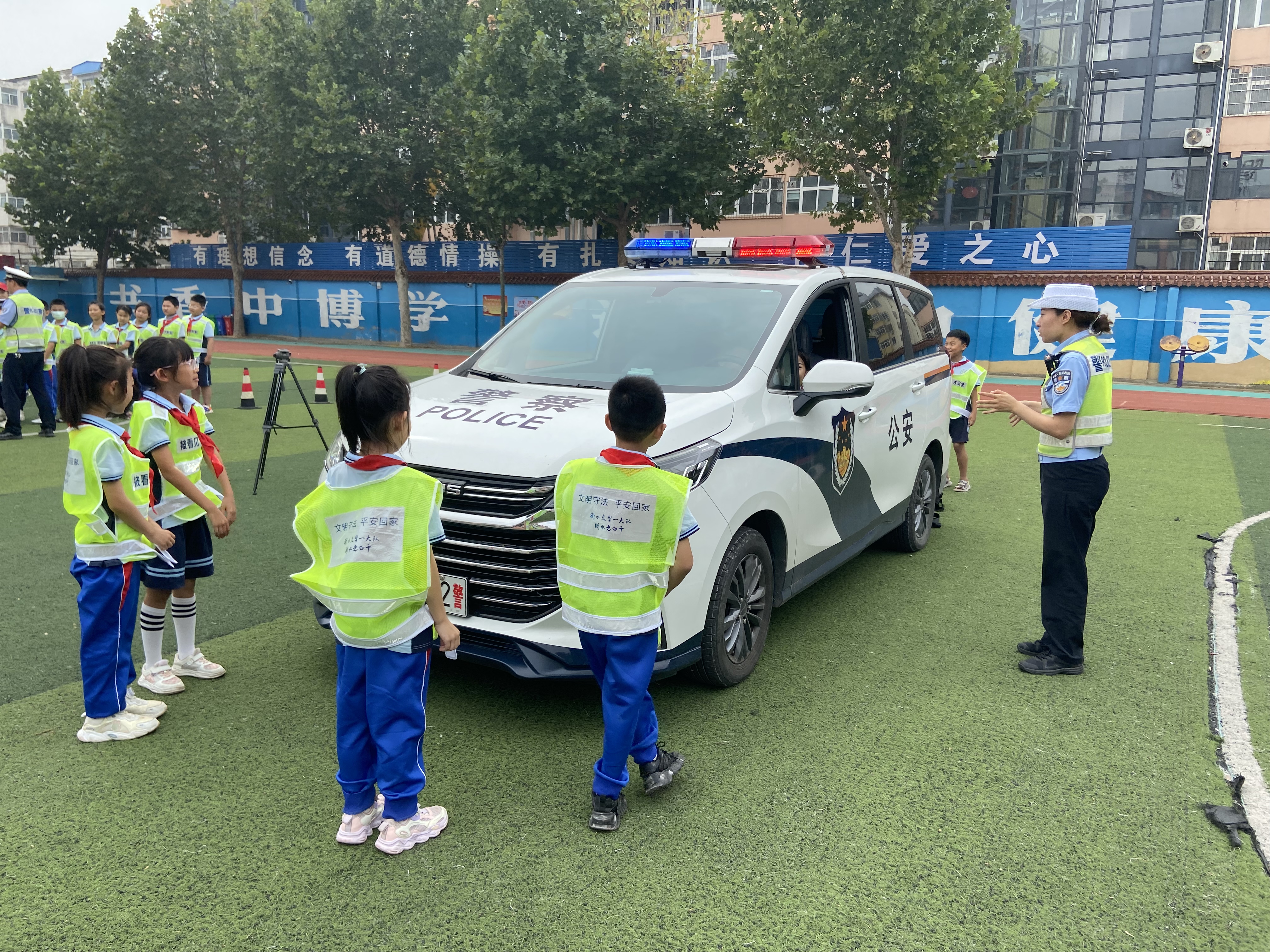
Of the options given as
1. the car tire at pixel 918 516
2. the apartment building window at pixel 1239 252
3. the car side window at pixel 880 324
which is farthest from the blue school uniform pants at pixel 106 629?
the apartment building window at pixel 1239 252

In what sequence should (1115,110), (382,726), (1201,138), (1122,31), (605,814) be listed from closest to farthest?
(382,726)
(605,814)
(1201,138)
(1122,31)
(1115,110)

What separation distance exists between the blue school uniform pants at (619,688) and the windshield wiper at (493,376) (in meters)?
1.88

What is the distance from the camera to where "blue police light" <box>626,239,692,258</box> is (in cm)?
564

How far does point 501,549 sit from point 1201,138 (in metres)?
34.0

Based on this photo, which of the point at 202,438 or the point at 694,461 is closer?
the point at 694,461

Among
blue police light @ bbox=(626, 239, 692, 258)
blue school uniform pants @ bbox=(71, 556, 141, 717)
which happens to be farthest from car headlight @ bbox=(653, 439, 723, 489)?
blue police light @ bbox=(626, 239, 692, 258)

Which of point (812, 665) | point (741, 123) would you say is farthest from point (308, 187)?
point (812, 665)

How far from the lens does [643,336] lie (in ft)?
15.4

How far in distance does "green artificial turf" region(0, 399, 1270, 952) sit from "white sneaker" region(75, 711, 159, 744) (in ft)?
0.16

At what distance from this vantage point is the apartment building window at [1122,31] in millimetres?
30453

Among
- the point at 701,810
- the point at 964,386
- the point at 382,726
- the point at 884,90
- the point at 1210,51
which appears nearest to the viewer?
the point at 382,726

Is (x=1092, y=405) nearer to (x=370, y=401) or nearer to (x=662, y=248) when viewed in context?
(x=662, y=248)

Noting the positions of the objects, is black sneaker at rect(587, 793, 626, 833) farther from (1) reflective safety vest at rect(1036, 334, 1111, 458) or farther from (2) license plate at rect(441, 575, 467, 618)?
(1) reflective safety vest at rect(1036, 334, 1111, 458)

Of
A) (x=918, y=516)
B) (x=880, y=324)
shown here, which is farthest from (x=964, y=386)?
(x=880, y=324)
